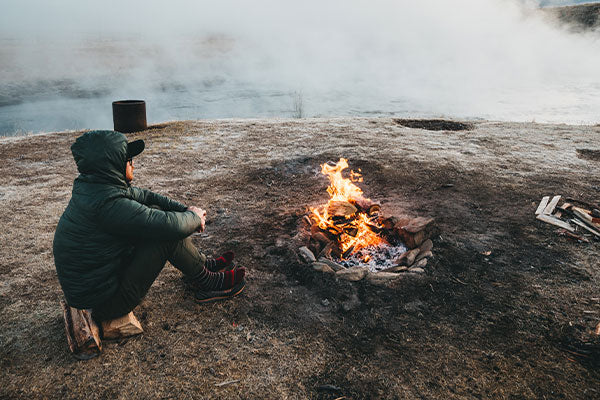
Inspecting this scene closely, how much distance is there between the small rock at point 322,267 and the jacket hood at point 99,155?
7.63ft

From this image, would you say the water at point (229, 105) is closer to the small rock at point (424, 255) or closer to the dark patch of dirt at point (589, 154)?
the dark patch of dirt at point (589, 154)

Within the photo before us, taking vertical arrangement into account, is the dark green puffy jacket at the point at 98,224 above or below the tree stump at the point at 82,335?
above

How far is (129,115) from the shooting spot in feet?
35.4

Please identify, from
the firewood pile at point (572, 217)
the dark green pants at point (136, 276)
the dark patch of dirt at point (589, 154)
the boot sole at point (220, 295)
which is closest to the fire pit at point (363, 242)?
the boot sole at point (220, 295)

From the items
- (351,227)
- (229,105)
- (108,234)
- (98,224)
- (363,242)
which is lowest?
(229,105)

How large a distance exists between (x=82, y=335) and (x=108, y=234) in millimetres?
916

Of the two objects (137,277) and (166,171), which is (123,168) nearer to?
(137,277)

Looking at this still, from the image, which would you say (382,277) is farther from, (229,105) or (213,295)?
(229,105)

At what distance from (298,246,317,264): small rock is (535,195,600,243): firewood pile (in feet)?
11.2

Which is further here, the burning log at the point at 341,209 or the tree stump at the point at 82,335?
the burning log at the point at 341,209

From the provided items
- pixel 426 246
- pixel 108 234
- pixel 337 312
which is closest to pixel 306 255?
pixel 337 312

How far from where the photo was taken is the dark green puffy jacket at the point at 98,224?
9.12 ft

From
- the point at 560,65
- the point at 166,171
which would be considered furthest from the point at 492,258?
the point at 560,65

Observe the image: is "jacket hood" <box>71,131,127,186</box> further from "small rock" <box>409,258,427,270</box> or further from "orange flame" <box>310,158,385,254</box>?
"small rock" <box>409,258,427,270</box>
